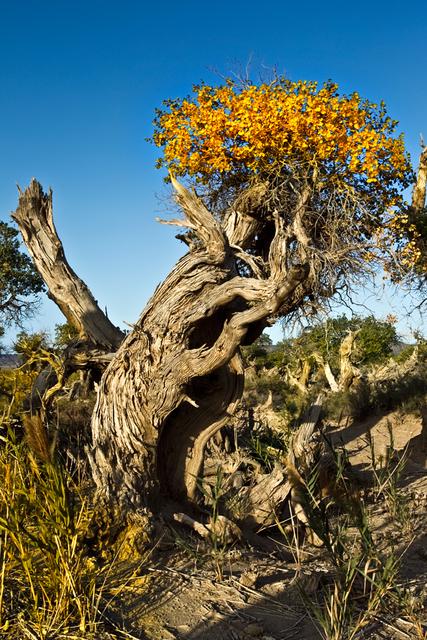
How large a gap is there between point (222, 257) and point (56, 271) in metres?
2.32

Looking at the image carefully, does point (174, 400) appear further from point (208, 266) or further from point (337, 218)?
point (337, 218)

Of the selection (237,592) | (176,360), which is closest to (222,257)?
(176,360)

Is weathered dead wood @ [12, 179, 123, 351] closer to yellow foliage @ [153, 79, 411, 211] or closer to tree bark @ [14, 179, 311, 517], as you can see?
tree bark @ [14, 179, 311, 517]

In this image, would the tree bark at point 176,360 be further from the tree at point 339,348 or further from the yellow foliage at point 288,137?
the tree at point 339,348

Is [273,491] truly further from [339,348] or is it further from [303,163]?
[339,348]

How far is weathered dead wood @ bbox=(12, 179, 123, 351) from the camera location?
7137 millimetres

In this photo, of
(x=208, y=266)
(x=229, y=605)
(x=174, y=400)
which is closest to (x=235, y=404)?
(x=174, y=400)

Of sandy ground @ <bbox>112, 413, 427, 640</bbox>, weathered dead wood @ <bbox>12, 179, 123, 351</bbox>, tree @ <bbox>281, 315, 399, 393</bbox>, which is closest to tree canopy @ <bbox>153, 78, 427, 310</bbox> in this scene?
weathered dead wood @ <bbox>12, 179, 123, 351</bbox>

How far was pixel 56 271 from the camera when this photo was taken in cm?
729

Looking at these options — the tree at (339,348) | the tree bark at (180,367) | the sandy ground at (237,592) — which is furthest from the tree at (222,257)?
the tree at (339,348)

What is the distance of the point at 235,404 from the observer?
6586 mm

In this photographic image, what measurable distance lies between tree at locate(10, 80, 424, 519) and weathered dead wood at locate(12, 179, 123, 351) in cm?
2

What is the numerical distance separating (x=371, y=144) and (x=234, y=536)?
530cm

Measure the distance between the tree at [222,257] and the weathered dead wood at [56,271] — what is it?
A: 0.02 meters
